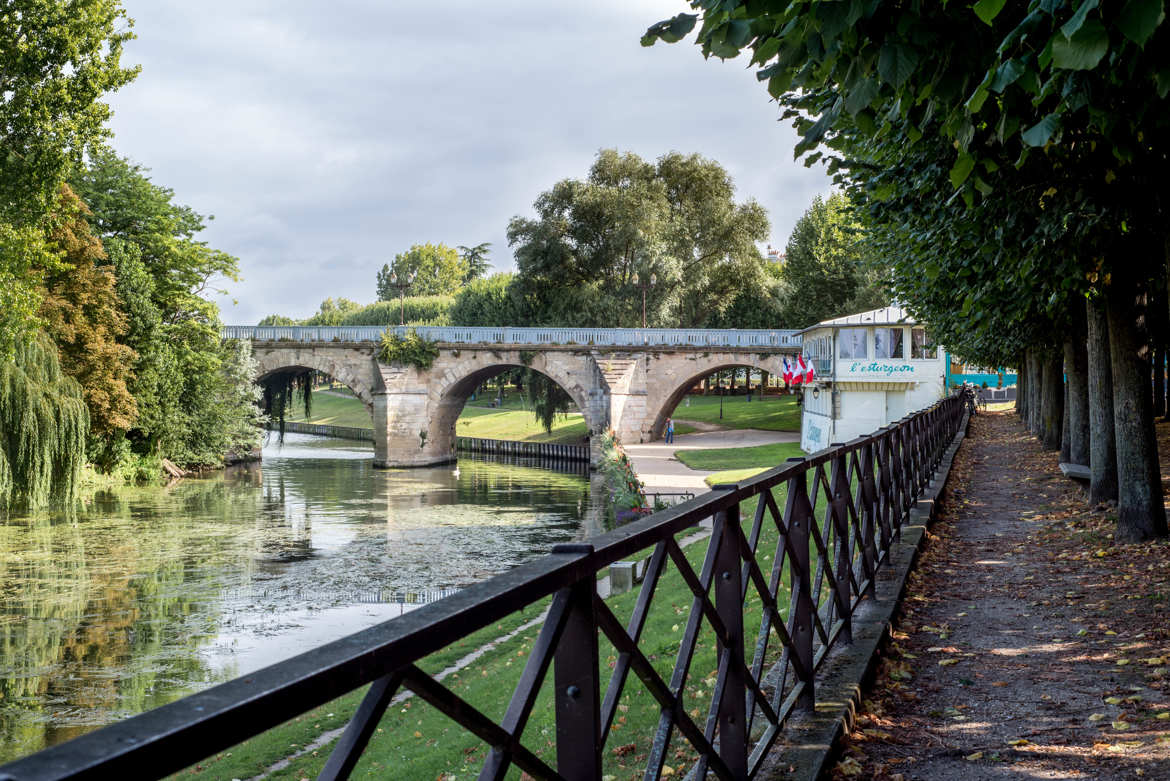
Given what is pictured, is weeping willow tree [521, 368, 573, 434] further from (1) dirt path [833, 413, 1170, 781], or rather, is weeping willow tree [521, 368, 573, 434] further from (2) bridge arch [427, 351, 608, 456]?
(1) dirt path [833, 413, 1170, 781]

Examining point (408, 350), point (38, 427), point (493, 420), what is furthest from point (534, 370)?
point (38, 427)

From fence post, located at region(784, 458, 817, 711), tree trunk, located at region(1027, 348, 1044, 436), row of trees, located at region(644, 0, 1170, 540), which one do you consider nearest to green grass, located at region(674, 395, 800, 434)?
tree trunk, located at region(1027, 348, 1044, 436)

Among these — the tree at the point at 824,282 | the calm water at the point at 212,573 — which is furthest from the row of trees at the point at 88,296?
the tree at the point at 824,282

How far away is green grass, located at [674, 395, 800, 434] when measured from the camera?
48.5 meters

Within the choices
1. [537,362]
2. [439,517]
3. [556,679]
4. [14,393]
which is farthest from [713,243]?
[556,679]

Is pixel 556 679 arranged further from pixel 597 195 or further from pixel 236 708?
pixel 597 195

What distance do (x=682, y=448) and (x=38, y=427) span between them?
23.5 meters

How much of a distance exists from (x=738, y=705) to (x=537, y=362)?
3873cm

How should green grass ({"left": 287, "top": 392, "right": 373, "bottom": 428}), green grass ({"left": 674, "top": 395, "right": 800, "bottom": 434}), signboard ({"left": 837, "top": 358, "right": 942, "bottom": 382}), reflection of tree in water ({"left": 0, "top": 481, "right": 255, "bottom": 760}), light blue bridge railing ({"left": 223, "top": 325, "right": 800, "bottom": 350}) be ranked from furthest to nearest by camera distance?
1. green grass ({"left": 287, "top": 392, "right": 373, "bottom": 428})
2. green grass ({"left": 674, "top": 395, "right": 800, "bottom": 434})
3. light blue bridge railing ({"left": 223, "top": 325, "right": 800, "bottom": 350})
4. signboard ({"left": 837, "top": 358, "right": 942, "bottom": 382})
5. reflection of tree in water ({"left": 0, "top": 481, "right": 255, "bottom": 760})

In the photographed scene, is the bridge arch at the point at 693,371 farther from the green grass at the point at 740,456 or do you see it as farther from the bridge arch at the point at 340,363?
the bridge arch at the point at 340,363

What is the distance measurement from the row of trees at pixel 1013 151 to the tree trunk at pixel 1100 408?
0.07 ft

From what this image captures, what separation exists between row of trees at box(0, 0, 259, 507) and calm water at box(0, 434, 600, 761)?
1.94 metres

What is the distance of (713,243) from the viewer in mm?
44938

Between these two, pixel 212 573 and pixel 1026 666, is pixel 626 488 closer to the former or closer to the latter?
pixel 212 573
